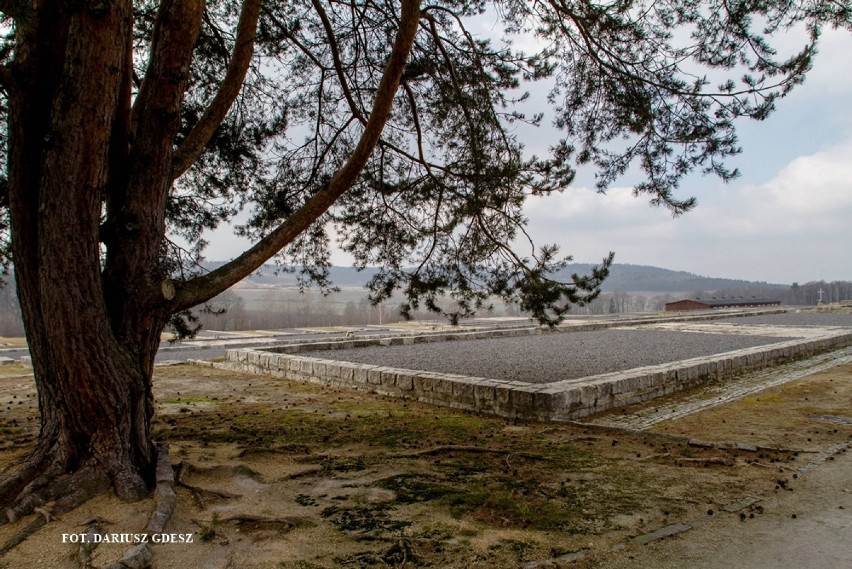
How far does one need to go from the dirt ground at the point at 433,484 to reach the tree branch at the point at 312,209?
1.31 meters

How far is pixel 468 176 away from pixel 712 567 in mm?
4615

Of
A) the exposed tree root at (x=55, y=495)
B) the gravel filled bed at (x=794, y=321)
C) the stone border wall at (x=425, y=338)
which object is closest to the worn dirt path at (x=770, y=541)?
the exposed tree root at (x=55, y=495)

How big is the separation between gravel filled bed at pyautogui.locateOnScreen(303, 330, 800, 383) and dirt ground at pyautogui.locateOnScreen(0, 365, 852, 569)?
2.72 meters

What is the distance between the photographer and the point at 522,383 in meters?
6.91

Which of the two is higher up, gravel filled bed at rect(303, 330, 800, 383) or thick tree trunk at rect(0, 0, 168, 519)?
thick tree trunk at rect(0, 0, 168, 519)

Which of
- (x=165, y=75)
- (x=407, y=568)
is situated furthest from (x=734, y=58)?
(x=407, y=568)

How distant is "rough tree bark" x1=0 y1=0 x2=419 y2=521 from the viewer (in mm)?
3350

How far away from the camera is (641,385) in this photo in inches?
291

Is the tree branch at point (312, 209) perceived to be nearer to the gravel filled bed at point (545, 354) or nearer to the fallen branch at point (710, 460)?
the fallen branch at point (710, 460)

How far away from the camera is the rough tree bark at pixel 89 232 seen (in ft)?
11.0

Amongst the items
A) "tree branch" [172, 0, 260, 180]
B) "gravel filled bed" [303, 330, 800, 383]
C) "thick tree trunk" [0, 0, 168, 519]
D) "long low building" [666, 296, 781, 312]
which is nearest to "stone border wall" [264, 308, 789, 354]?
"gravel filled bed" [303, 330, 800, 383]

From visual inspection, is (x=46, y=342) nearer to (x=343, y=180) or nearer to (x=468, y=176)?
(x=343, y=180)

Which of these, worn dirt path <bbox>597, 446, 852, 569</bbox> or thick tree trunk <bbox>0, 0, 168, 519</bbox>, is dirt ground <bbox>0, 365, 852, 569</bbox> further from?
thick tree trunk <bbox>0, 0, 168, 519</bbox>

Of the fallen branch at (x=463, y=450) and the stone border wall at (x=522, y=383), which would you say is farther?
the stone border wall at (x=522, y=383)
